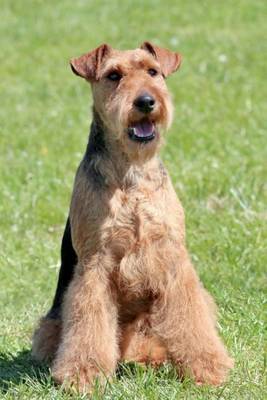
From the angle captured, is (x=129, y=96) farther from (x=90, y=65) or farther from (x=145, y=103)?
(x=90, y=65)

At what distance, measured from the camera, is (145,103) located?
480 centimetres

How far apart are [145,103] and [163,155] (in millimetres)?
4132

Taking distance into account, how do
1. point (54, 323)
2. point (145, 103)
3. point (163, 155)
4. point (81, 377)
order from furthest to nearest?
point (163, 155) < point (54, 323) < point (81, 377) < point (145, 103)

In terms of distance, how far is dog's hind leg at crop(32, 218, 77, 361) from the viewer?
17.9ft

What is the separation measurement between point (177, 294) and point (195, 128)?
4.64 m

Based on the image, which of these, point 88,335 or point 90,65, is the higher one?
point 90,65

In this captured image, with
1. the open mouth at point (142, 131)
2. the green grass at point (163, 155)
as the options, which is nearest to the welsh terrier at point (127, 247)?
the open mouth at point (142, 131)

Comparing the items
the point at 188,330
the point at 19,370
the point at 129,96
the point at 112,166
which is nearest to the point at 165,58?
the point at 129,96

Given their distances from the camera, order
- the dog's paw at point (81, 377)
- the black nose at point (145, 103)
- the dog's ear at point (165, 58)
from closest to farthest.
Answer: the black nose at point (145, 103), the dog's paw at point (81, 377), the dog's ear at point (165, 58)

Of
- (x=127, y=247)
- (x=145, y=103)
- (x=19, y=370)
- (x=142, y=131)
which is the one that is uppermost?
(x=145, y=103)

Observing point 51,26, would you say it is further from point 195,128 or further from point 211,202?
point 211,202

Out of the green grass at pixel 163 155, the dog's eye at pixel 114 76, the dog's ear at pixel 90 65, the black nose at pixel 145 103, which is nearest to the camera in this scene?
the black nose at pixel 145 103

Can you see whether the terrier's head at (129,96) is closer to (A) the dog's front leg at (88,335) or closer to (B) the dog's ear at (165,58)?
(B) the dog's ear at (165,58)

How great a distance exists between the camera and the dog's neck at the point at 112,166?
5109mm
